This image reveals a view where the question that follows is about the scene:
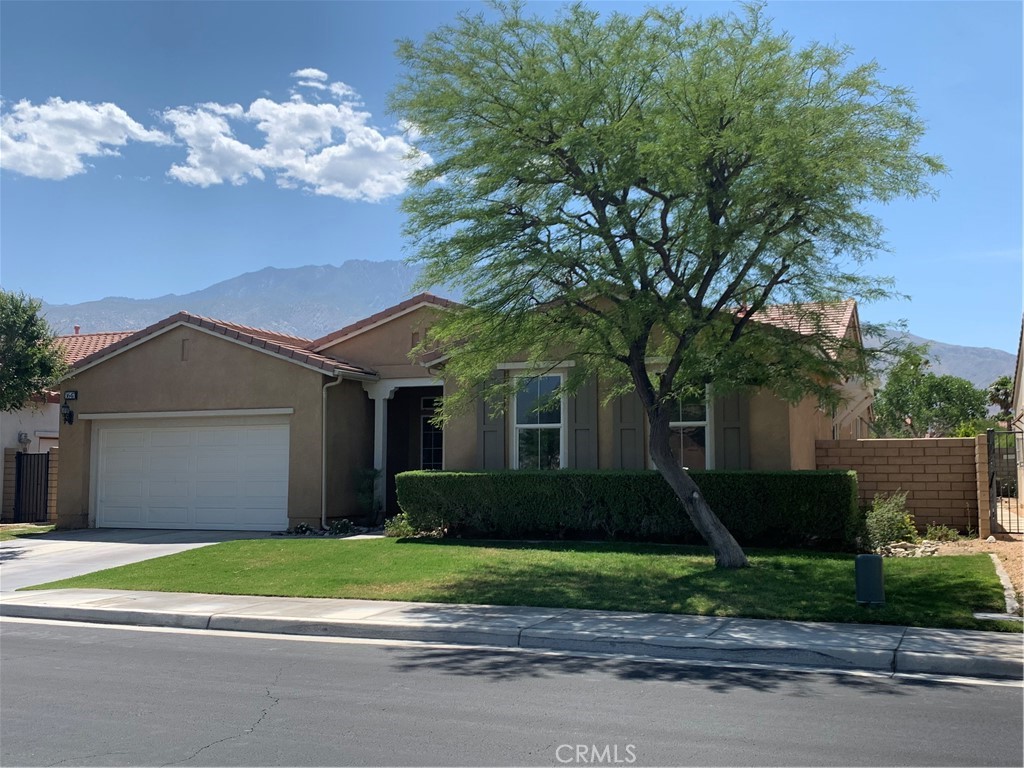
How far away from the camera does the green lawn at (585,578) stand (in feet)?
34.2

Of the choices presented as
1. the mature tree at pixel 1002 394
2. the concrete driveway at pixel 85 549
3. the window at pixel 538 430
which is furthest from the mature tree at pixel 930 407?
the concrete driveway at pixel 85 549

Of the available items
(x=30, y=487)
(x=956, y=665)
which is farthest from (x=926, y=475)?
(x=30, y=487)

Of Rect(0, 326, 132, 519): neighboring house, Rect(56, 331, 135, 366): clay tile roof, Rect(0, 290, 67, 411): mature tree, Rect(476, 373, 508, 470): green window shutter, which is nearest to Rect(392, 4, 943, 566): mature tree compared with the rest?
Rect(476, 373, 508, 470): green window shutter

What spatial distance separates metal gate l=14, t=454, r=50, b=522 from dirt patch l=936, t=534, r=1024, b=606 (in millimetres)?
22411

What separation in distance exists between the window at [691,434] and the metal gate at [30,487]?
17.8 m

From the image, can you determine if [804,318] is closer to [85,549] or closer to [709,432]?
[709,432]

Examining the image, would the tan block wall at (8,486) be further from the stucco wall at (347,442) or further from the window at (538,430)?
the window at (538,430)

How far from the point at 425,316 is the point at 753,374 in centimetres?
918

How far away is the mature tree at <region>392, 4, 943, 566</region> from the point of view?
11.7m

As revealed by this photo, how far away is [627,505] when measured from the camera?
16250 mm

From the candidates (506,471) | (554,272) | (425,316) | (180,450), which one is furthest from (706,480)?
(180,450)

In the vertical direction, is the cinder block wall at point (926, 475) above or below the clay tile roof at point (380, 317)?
below

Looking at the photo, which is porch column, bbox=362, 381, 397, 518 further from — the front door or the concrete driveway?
the concrete driveway

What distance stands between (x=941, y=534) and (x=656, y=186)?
9.15 meters
